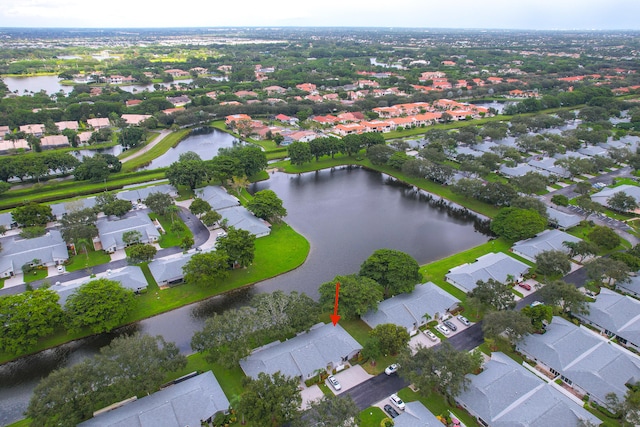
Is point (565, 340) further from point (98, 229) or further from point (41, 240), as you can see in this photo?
point (41, 240)

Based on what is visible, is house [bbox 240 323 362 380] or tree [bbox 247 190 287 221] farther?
tree [bbox 247 190 287 221]

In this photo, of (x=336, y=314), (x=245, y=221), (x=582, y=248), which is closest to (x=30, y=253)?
(x=245, y=221)

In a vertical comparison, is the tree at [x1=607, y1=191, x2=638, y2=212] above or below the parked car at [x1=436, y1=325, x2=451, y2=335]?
above

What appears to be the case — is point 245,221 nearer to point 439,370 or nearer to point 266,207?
point 266,207

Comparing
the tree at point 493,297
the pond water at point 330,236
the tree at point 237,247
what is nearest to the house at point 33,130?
the pond water at point 330,236

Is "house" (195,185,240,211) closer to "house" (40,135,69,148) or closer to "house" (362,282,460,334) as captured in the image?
"house" (362,282,460,334)

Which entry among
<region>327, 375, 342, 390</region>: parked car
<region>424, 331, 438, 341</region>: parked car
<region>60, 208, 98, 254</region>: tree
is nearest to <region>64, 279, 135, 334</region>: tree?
<region>60, 208, 98, 254</region>: tree

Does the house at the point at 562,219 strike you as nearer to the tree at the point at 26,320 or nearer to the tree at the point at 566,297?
the tree at the point at 566,297
